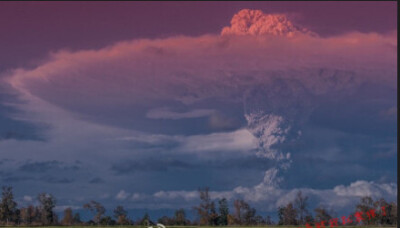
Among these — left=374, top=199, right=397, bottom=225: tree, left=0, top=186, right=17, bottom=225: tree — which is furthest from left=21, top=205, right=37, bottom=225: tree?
left=374, top=199, right=397, bottom=225: tree

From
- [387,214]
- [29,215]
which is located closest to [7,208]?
[29,215]

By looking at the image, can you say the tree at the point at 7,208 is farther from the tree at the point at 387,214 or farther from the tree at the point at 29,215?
the tree at the point at 387,214

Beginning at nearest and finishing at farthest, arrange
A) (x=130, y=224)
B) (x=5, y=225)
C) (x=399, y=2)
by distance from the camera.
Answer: (x=399, y=2)
(x=130, y=224)
(x=5, y=225)

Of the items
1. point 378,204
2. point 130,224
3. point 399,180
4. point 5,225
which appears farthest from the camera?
point 5,225

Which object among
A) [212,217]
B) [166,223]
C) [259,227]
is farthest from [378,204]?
[166,223]

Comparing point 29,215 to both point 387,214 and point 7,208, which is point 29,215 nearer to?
point 7,208

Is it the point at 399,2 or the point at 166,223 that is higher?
the point at 399,2

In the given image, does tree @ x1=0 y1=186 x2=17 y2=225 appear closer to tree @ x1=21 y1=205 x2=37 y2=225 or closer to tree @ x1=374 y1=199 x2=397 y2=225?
tree @ x1=21 y1=205 x2=37 y2=225

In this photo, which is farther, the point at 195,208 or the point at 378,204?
the point at 195,208

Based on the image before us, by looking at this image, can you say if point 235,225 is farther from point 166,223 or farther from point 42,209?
point 42,209

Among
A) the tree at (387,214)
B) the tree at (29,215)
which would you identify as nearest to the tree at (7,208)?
the tree at (29,215)
